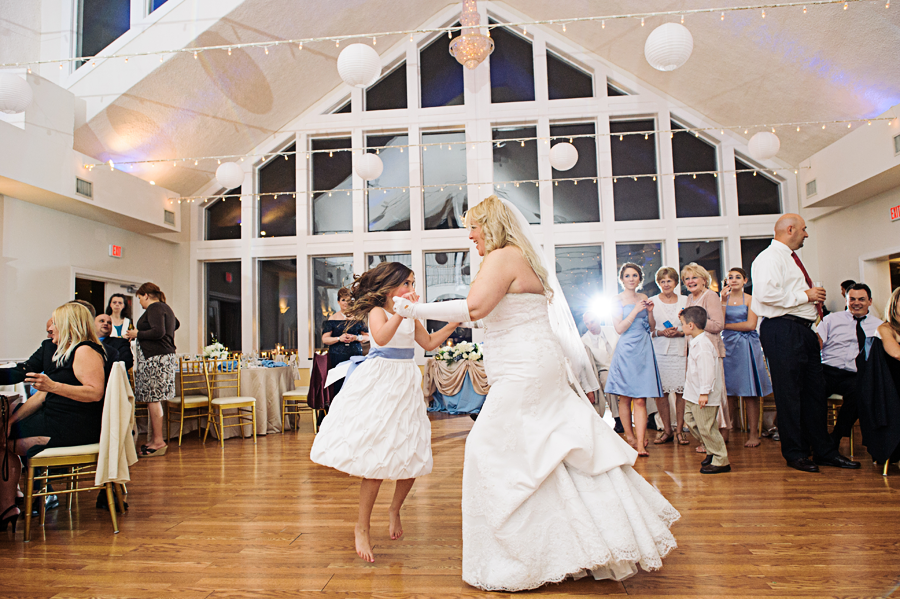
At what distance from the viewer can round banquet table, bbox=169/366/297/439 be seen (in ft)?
21.3

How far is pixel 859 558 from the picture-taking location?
2.41 meters

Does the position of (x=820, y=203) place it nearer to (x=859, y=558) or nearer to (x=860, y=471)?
(x=860, y=471)

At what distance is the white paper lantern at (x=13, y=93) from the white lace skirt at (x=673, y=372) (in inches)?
259

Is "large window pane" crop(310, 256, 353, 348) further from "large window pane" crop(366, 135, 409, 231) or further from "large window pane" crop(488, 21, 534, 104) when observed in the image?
"large window pane" crop(488, 21, 534, 104)

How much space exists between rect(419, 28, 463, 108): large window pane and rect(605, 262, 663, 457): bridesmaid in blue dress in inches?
229

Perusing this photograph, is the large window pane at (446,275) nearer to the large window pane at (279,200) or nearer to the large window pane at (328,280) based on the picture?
the large window pane at (328,280)

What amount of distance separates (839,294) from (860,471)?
4965 mm

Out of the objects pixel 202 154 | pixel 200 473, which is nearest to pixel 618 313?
pixel 200 473

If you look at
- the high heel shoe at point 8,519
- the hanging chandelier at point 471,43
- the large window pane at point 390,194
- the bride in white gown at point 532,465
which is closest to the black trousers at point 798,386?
the bride in white gown at point 532,465

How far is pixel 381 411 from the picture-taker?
2.59m

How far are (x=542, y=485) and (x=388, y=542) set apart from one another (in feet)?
3.32

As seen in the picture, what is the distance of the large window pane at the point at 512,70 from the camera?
373 inches

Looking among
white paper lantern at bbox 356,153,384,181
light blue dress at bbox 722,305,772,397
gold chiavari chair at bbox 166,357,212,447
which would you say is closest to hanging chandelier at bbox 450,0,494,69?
white paper lantern at bbox 356,153,384,181

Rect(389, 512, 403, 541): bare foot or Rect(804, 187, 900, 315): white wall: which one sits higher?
Rect(804, 187, 900, 315): white wall
